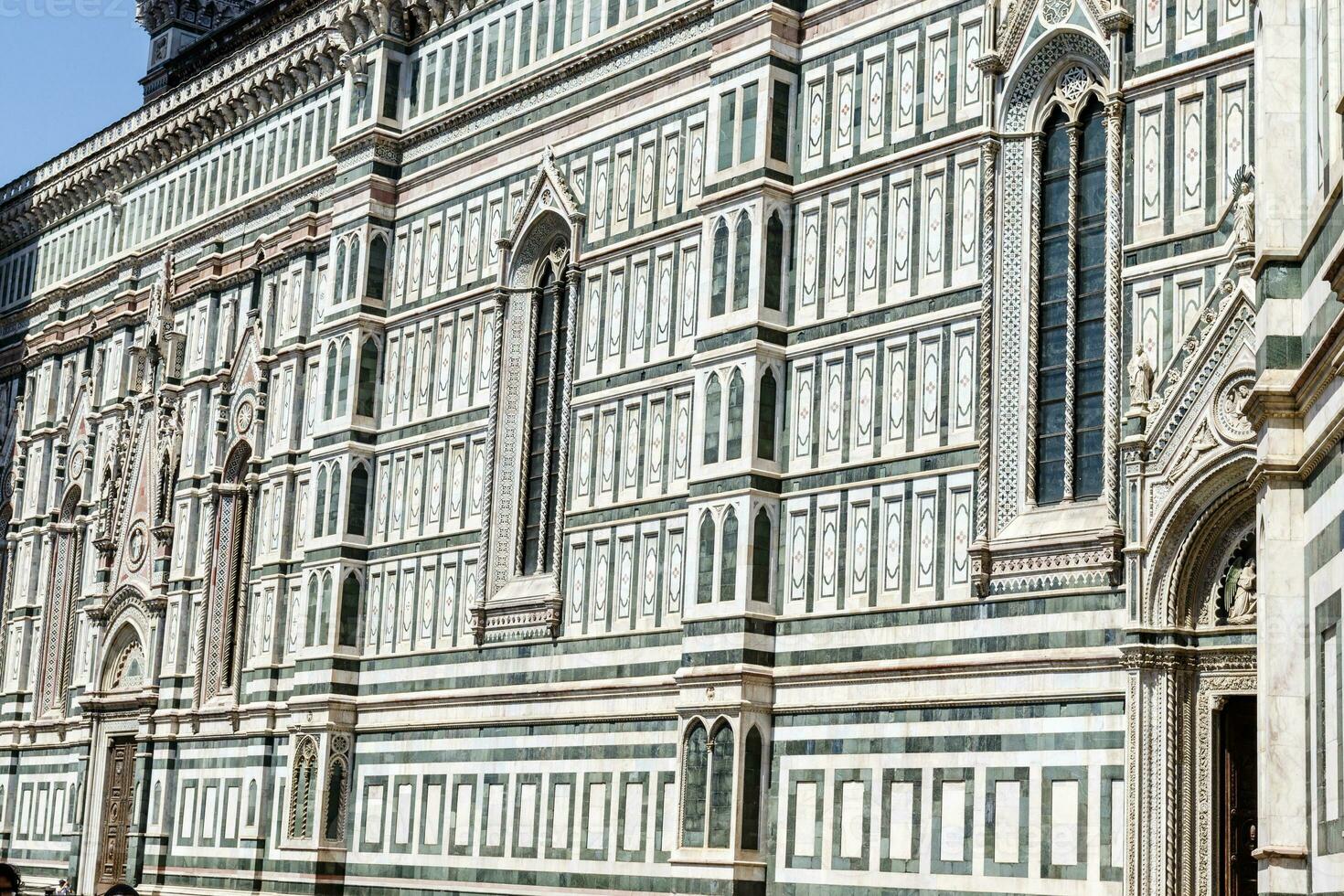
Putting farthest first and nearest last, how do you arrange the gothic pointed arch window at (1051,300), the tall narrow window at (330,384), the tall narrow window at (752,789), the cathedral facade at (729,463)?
1. the tall narrow window at (330,384)
2. the tall narrow window at (752,789)
3. the gothic pointed arch window at (1051,300)
4. the cathedral facade at (729,463)

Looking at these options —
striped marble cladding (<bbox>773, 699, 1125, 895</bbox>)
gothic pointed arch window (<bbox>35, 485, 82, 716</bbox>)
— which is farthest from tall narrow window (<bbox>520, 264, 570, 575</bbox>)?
gothic pointed arch window (<bbox>35, 485, 82, 716</bbox>)

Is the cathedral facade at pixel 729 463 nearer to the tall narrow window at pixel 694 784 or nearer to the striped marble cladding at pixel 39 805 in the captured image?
the tall narrow window at pixel 694 784

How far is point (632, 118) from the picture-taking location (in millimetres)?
31688

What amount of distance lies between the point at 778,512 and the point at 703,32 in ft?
25.1

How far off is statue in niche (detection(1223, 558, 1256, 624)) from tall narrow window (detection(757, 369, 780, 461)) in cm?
761

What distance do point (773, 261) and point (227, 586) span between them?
16.9m

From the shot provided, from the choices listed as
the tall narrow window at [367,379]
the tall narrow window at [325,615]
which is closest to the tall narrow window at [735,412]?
the tall narrow window at [367,379]

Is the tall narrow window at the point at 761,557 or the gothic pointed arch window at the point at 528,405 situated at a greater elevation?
the gothic pointed arch window at the point at 528,405

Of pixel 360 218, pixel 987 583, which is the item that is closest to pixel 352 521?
pixel 360 218

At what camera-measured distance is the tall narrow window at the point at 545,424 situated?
32.3 metres

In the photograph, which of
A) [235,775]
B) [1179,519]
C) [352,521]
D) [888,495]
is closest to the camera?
[1179,519]

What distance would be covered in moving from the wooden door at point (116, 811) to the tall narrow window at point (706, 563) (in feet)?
62.4

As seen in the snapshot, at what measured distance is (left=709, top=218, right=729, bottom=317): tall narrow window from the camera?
28281 mm

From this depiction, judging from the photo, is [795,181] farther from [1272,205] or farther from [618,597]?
[1272,205]
